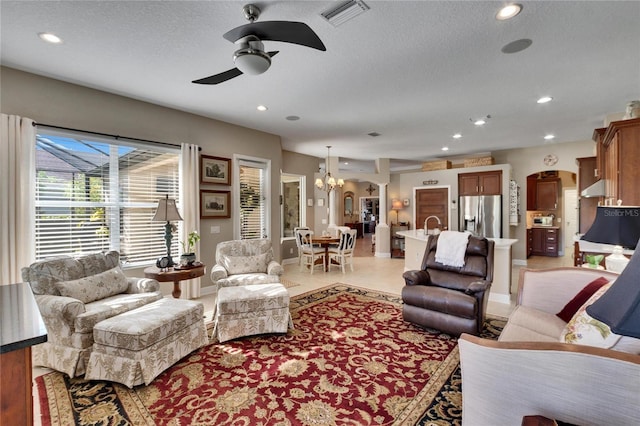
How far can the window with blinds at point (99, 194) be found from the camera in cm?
322

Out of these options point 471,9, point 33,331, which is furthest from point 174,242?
point 471,9

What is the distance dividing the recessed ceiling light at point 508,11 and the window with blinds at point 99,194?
4185mm

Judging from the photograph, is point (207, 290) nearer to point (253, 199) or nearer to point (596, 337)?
point (253, 199)

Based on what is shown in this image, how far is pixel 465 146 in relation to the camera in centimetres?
680

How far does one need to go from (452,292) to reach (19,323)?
10.4 feet

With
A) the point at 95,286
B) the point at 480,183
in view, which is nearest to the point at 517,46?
the point at 95,286

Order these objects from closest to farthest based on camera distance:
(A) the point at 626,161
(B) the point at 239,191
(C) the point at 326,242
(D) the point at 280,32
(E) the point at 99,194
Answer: (D) the point at 280,32
(A) the point at 626,161
(E) the point at 99,194
(B) the point at 239,191
(C) the point at 326,242

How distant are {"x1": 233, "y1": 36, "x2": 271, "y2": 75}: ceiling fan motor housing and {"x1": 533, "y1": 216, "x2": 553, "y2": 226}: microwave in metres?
9.27

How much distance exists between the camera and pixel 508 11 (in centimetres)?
204

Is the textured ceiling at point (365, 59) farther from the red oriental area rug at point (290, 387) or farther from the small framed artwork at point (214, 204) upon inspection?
the red oriental area rug at point (290, 387)

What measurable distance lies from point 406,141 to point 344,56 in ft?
12.8

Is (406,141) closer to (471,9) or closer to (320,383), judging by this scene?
(471,9)

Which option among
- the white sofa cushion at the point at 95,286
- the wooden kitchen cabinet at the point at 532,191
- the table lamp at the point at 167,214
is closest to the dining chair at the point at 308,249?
the table lamp at the point at 167,214

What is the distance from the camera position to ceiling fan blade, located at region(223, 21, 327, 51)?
1.74 metres
